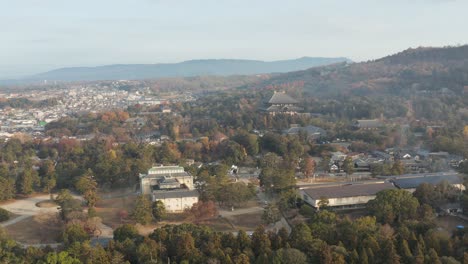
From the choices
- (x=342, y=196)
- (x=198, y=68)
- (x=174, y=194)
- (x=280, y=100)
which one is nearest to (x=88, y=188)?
(x=174, y=194)

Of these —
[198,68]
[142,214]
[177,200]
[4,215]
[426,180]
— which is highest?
[198,68]

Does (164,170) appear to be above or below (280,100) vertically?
below

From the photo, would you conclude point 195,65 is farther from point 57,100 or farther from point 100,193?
point 100,193

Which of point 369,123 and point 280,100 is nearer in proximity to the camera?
point 369,123

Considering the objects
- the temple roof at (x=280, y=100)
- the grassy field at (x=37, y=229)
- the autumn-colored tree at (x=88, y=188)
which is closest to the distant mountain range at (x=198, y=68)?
the temple roof at (x=280, y=100)

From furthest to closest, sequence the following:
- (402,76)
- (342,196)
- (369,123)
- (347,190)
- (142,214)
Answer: (402,76) < (369,123) < (347,190) < (342,196) < (142,214)

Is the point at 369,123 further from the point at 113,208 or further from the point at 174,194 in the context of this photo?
the point at 113,208

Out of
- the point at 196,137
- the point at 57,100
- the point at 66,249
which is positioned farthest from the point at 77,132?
the point at 57,100

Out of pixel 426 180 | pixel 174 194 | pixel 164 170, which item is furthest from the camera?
pixel 164 170
